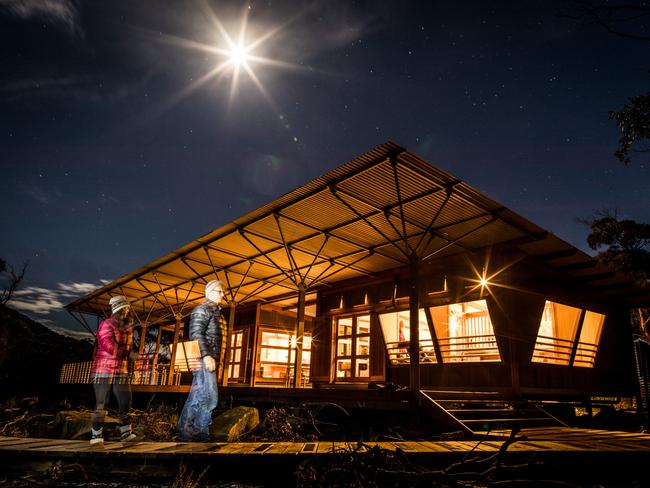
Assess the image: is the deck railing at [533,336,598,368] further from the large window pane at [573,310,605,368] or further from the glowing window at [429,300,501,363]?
the glowing window at [429,300,501,363]

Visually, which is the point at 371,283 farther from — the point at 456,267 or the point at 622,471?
the point at 622,471

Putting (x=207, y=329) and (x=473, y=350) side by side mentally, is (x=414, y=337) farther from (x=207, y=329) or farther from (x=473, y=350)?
(x=473, y=350)

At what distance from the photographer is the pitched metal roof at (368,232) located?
728 cm

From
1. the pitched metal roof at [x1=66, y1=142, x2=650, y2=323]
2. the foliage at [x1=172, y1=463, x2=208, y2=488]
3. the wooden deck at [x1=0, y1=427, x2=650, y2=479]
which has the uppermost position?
the pitched metal roof at [x1=66, y1=142, x2=650, y2=323]

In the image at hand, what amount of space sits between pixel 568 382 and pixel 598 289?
3.27 meters

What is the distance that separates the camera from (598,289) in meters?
12.7

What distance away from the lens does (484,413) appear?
27.8ft

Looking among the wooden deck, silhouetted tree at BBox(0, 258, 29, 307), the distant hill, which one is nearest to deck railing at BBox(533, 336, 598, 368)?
the wooden deck

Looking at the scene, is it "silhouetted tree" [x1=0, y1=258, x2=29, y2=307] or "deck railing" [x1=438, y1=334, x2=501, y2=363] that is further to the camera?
"silhouetted tree" [x1=0, y1=258, x2=29, y2=307]

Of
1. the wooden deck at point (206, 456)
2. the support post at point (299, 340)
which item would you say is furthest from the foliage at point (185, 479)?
the support post at point (299, 340)

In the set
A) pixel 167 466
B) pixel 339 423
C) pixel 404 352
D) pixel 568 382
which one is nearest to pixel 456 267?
pixel 404 352

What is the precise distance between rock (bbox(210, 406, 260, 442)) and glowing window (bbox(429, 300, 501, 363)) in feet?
19.4

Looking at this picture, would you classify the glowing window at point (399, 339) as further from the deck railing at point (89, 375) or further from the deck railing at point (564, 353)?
the deck railing at point (89, 375)

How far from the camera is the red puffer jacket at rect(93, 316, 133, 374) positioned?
5301mm
